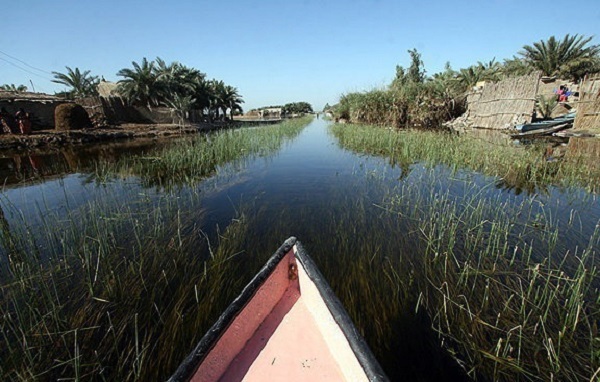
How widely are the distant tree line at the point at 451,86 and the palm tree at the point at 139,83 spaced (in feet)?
65.3

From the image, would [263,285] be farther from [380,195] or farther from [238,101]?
[238,101]

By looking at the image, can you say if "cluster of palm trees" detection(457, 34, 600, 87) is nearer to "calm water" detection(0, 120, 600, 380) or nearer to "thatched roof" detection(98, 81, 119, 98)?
"calm water" detection(0, 120, 600, 380)

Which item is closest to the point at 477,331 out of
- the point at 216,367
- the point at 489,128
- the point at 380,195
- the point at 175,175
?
the point at 216,367

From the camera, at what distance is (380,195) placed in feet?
17.4

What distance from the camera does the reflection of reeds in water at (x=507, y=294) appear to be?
5.76 feet

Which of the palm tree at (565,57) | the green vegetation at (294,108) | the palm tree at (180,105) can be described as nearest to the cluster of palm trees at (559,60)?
the palm tree at (565,57)

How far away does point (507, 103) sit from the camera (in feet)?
48.4

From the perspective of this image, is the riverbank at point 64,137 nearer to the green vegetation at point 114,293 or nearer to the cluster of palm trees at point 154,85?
the cluster of palm trees at point 154,85

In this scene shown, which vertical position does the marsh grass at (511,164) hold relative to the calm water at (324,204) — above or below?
above

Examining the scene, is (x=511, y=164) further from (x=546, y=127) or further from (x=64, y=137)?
(x=64, y=137)

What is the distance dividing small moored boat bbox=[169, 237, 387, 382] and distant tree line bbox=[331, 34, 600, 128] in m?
18.9

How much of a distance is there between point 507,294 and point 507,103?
56.3 ft

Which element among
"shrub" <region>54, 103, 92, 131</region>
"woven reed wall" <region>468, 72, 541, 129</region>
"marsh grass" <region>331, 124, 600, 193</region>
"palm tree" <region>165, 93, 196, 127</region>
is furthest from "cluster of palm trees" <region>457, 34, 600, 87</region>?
"shrub" <region>54, 103, 92, 131</region>

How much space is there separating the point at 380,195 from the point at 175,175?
5488mm
